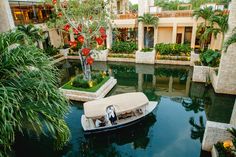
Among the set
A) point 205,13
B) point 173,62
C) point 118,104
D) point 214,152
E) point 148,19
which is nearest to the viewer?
point 214,152

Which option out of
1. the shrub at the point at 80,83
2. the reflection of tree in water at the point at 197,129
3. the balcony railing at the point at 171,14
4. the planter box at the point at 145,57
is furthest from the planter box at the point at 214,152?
the balcony railing at the point at 171,14

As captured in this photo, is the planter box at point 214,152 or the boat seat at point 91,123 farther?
the boat seat at point 91,123

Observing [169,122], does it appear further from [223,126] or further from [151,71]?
[151,71]

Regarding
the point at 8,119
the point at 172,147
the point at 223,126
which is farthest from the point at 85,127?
the point at 223,126

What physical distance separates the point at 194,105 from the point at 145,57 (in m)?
9.03

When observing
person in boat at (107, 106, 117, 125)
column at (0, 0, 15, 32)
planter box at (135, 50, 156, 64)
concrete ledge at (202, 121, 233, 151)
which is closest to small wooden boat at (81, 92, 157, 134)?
person in boat at (107, 106, 117, 125)

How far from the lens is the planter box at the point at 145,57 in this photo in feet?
65.0

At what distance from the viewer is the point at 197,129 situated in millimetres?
9969

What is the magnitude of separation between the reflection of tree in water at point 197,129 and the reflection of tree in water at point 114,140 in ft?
7.46

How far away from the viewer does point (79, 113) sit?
11891 millimetres

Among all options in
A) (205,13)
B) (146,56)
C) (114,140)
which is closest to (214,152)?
(114,140)

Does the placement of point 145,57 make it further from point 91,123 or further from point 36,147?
point 36,147

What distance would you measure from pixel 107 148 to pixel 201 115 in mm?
6049

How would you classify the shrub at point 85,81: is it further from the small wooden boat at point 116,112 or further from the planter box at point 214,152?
the planter box at point 214,152
